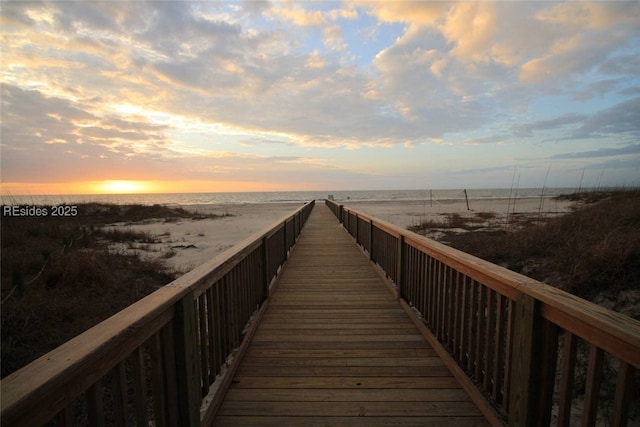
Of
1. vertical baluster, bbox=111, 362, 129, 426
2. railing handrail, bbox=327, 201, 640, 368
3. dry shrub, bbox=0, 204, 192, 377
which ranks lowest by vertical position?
dry shrub, bbox=0, 204, 192, 377

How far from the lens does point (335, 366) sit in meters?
2.89

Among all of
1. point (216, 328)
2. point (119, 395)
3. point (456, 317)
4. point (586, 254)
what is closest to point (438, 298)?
point (456, 317)

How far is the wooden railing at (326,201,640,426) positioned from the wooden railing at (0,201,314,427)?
1872 mm

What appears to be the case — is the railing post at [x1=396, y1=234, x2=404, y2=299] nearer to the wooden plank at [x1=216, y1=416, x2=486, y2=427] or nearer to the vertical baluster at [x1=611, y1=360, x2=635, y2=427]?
the wooden plank at [x1=216, y1=416, x2=486, y2=427]

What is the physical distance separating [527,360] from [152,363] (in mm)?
1982

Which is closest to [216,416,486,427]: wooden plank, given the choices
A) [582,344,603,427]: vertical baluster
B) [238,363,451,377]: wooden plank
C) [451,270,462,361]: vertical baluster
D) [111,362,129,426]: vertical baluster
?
[238,363,451,377]: wooden plank

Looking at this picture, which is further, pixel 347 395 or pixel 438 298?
pixel 438 298

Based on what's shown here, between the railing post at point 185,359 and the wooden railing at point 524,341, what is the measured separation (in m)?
1.89

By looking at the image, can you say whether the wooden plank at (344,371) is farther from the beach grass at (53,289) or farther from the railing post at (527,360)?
the beach grass at (53,289)

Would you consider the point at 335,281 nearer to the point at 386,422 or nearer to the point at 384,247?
the point at 384,247

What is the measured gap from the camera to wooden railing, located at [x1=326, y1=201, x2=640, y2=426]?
4.24 feet

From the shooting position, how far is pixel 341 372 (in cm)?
280

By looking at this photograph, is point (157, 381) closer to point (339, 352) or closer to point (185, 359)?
point (185, 359)

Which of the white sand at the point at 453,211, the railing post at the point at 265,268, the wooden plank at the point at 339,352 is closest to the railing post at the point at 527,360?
the wooden plank at the point at 339,352
